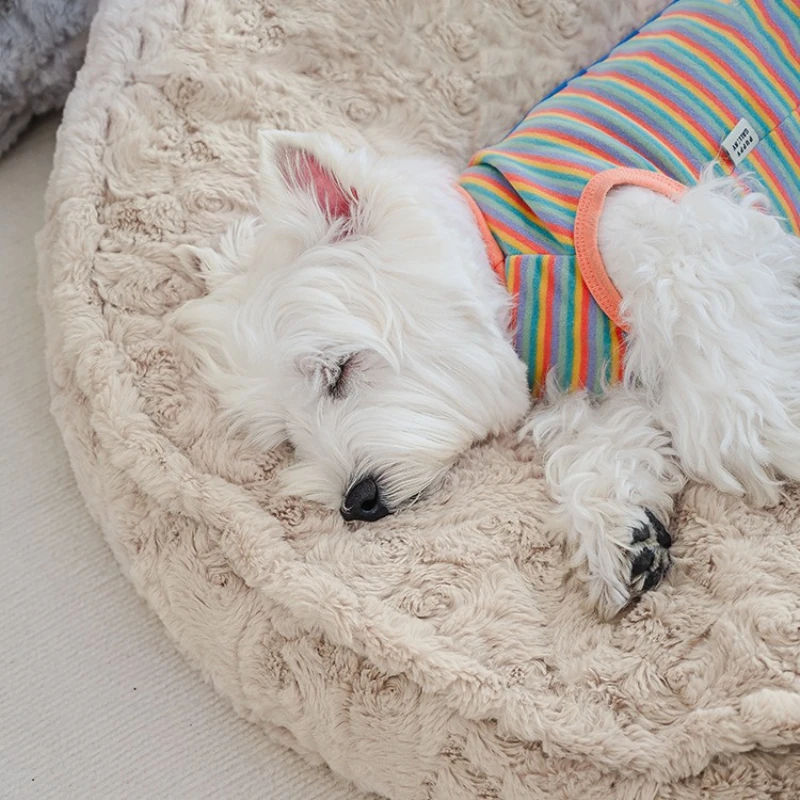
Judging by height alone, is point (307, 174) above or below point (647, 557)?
above

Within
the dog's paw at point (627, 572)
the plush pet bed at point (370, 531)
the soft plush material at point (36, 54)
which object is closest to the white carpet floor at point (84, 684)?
the plush pet bed at point (370, 531)

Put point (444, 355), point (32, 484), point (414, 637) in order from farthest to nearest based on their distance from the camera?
point (32, 484)
point (444, 355)
point (414, 637)

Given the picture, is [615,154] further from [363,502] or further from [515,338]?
[363,502]

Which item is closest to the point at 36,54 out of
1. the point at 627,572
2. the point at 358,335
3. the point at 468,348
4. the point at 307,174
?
the point at 307,174

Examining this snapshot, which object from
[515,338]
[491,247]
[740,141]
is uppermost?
[740,141]

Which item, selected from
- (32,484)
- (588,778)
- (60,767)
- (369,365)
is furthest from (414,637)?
(32,484)

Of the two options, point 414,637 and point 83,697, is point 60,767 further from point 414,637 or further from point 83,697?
point 414,637

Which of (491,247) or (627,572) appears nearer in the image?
(627,572)

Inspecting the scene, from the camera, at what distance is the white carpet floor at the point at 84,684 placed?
6.01ft

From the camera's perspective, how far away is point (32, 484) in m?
2.13

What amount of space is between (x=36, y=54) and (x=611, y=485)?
1.79 metres

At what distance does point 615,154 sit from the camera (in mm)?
1807

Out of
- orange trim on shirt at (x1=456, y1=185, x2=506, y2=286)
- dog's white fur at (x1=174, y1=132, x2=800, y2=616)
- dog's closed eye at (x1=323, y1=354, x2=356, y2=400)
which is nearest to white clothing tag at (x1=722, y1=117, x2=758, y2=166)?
dog's white fur at (x1=174, y1=132, x2=800, y2=616)

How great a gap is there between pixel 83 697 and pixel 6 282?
1.06 m
